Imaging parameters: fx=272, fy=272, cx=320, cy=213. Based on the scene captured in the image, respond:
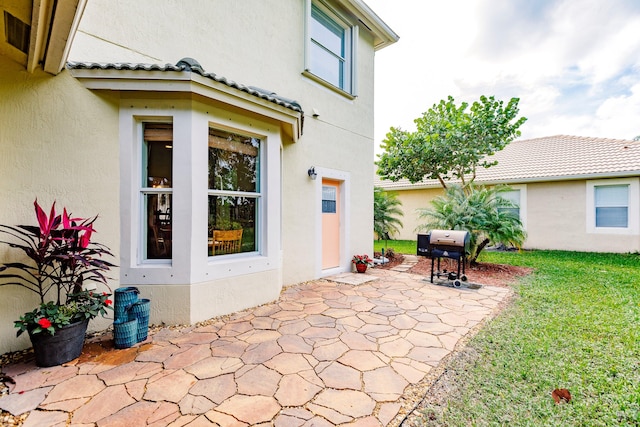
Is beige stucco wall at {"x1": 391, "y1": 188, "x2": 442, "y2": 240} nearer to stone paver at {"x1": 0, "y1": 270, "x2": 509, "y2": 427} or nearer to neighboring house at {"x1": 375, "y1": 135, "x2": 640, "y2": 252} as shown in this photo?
neighboring house at {"x1": 375, "y1": 135, "x2": 640, "y2": 252}

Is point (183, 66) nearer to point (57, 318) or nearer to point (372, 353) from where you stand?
point (57, 318)

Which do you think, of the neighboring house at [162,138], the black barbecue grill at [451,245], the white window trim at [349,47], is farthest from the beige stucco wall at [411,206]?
the neighboring house at [162,138]

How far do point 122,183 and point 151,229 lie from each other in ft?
2.40

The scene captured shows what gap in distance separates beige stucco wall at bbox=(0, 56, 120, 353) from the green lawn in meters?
4.43

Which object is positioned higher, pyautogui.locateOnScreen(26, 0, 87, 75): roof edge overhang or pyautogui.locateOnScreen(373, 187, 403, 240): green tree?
pyautogui.locateOnScreen(26, 0, 87, 75): roof edge overhang

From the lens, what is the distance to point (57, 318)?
9.17 feet

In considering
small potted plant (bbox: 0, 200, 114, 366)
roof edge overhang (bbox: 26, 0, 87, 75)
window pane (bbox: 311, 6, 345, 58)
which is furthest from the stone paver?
window pane (bbox: 311, 6, 345, 58)

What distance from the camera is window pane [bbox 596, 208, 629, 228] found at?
1033 centimetres

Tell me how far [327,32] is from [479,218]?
21.5 ft

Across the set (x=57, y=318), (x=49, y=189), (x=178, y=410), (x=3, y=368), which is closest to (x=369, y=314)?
(x=178, y=410)

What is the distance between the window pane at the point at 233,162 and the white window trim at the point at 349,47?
2.84m

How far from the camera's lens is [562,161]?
40.3ft

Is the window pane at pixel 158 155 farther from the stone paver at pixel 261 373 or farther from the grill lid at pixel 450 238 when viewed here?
the grill lid at pixel 450 238

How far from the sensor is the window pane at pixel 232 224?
4324 mm
